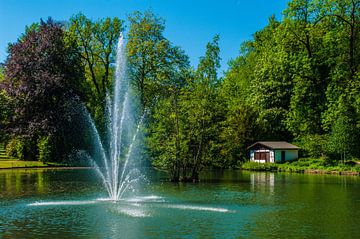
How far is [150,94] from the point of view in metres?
58.0

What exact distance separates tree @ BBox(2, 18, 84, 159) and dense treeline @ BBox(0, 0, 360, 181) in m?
0.11

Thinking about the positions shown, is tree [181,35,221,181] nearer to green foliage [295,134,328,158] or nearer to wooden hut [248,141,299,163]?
green foliage [295,134,328,158]

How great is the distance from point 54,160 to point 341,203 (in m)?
43.5

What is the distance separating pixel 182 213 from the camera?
2169 cm

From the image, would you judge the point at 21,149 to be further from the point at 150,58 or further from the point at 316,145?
the point at 316,145

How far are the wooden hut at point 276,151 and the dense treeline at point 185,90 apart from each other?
7.28 ft

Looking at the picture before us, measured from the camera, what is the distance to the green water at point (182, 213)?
56.3 feet

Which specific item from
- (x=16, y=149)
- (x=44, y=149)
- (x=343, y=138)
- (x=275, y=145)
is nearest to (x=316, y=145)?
(x=343, y=138)

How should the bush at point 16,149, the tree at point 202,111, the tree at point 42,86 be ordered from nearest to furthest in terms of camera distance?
1. the tree at point 202,111
2. the tree at point 42,86
3. the bush at point 16,149

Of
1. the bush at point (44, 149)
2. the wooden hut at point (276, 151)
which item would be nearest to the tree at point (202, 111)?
the bush at point (44, 149)

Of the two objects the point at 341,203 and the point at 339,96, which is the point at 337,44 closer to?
the point at 339,96

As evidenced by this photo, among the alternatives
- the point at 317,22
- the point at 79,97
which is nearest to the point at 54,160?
the point at 79,97

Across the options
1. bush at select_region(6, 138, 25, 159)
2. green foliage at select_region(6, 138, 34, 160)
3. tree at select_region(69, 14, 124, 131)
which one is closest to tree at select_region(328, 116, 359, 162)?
tree at select_region(69, 14, 124, 131)

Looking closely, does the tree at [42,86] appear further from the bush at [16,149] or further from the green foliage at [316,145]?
the green foliage at [316,145]
